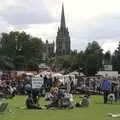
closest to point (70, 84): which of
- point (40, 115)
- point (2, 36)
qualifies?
point (40, 115)

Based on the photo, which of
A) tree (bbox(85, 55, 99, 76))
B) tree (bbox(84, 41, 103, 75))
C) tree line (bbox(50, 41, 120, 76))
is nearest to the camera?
tree line (bbox(50, 41, 120, 76))

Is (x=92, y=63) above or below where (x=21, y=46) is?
below

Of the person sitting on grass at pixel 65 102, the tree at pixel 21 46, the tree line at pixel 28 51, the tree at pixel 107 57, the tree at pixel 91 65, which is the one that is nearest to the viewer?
the person sitting on grass at pixel 65 102

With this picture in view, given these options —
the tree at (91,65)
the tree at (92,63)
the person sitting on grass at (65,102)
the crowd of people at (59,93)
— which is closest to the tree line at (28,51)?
the tree at (92,63)

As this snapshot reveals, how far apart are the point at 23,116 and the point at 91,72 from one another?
114908 mm

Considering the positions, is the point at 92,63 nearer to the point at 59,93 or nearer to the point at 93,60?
the point at 93,60

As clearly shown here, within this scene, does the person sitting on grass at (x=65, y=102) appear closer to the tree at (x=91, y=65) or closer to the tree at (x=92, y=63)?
the tree at (x=92, y=63)

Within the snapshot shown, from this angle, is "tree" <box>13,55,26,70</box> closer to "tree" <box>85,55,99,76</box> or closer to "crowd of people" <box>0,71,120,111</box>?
"tree" <box>85,55,99,76</box>

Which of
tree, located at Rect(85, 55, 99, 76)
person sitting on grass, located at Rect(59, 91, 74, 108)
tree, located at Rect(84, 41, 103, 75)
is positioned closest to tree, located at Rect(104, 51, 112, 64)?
tree, located at Rect(84, 41, 103, 75)

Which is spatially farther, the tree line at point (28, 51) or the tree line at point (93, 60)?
the tree line at point (28, 51)

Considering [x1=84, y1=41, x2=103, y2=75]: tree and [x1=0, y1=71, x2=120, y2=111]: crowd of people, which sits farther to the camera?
[x1=84, y1=41, x2=103, y2=75]: tree

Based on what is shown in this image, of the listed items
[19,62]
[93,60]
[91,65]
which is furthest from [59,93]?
[19,62]

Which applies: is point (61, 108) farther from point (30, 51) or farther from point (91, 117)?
point (30, 51)

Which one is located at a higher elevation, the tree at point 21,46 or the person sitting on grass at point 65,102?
the tree at point 21,46
